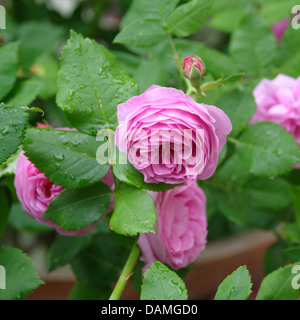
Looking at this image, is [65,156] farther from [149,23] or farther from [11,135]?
[149,23]

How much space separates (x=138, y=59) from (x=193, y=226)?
28cm

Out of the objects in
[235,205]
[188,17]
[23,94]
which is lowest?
[235,205]

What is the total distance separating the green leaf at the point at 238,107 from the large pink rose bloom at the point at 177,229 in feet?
0.28

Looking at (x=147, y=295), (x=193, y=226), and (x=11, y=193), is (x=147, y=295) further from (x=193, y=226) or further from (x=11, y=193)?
(x=11, y=193)

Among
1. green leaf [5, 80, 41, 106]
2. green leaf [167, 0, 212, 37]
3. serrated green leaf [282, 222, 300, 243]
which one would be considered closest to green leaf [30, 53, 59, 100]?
green leaf [5, 80, 41, 106]

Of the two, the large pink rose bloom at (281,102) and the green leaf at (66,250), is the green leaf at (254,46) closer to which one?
the large pink rose bloom at (281,102)

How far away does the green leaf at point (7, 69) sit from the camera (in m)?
→ 0.47

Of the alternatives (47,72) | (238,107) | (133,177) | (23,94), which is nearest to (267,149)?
(238,107)

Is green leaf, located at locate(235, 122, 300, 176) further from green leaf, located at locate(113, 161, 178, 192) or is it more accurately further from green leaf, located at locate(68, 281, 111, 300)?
green leaf, located at locate(68, 281, 111, 300)

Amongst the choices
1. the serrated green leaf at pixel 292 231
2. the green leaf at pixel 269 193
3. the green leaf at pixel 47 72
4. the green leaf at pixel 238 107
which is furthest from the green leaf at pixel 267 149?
the green leaf at pixel 47 72

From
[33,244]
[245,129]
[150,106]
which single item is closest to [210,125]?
[150,106]

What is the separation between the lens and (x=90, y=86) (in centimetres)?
37

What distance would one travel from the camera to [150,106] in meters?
0.33

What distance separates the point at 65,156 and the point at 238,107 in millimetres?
190
